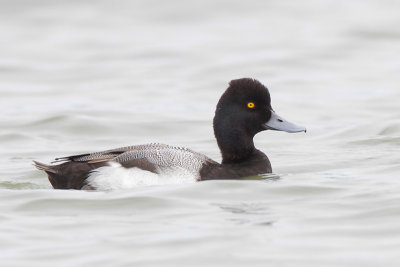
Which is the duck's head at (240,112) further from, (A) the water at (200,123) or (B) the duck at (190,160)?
(A) the water at (200,123)

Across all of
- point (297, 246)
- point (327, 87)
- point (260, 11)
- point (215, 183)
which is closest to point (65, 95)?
point (327, 87)

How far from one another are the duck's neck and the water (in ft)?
1.66

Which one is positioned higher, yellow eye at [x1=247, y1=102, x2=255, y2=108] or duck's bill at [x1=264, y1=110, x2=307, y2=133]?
yellow eye at [x1=247, y1=102, x2=255, y2=108]

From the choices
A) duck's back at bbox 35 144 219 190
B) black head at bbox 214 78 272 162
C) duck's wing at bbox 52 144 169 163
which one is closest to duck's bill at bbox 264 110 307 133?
black head at bbox 214 78 272 162

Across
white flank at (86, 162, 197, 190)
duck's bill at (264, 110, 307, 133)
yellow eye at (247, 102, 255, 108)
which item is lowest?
white flank at (86, 162, 197, 190)

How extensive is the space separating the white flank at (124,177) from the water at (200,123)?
124 millimetres

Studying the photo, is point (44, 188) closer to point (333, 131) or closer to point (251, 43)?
point (333, 131)

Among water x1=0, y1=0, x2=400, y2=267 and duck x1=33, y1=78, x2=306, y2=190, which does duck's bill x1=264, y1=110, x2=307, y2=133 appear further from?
water x1=0, y1=0, x2=400, y2=267

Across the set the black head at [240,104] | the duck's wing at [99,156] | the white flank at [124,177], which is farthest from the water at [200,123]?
the black head at [240,104]

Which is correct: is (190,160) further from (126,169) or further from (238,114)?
(238,114)

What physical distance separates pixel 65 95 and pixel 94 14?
5.47 meters

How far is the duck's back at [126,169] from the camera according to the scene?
9.32m

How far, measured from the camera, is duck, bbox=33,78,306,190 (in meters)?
9.33

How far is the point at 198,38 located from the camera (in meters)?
20.9
